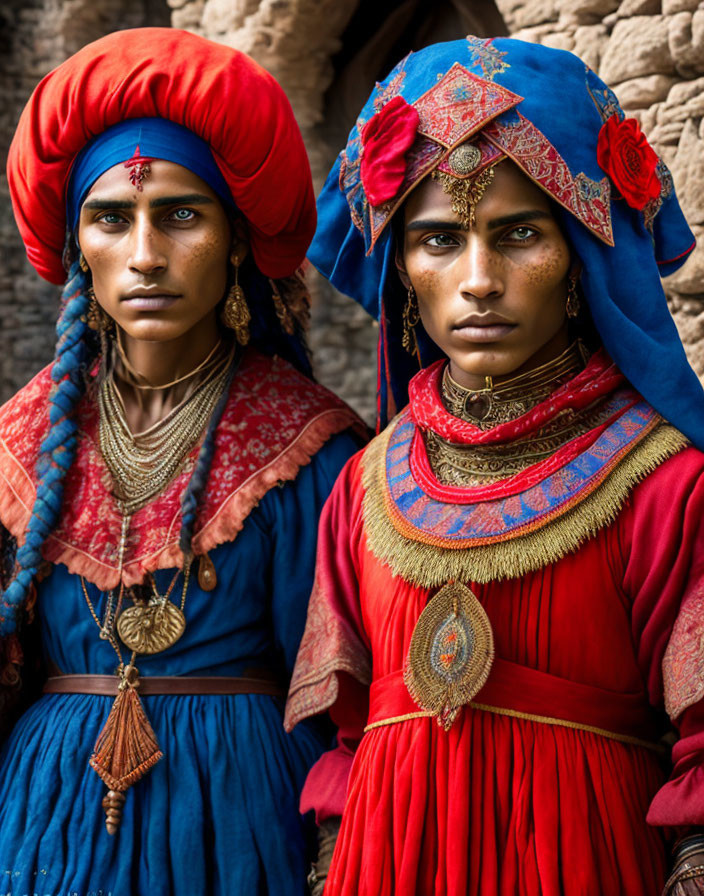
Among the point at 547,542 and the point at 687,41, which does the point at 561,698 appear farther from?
the point at 687,41

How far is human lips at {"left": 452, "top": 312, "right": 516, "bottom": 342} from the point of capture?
2.13 meters

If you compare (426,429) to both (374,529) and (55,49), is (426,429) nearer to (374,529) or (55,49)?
(374,529)

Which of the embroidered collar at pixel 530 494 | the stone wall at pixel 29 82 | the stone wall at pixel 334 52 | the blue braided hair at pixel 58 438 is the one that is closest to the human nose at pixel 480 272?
the embroidered collar at pixel 530 494

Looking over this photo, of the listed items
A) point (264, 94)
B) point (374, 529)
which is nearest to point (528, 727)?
point (374, 529)

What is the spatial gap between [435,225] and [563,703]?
876 millimetres

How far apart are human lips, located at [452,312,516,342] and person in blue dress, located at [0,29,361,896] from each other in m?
0.70

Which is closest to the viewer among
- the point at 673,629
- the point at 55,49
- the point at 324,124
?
the point at 673,629

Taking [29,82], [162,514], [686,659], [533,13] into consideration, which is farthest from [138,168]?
[29,82]

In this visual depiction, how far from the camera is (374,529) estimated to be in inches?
91.3

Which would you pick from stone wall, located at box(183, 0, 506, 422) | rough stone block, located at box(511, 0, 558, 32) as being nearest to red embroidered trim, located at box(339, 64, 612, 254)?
rough stone block, located at box(511, 0, 558, 32)

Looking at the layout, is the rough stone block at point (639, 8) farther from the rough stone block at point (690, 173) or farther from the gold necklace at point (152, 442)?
the gold necklace at point (152, 442)

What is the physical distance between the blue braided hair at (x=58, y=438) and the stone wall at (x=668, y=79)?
5.23 feet

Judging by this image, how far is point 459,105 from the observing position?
2.15 metres

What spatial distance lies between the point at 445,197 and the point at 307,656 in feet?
3.06
